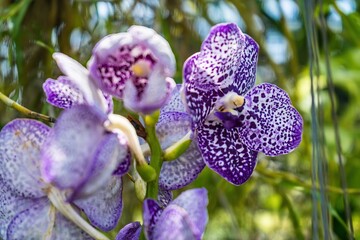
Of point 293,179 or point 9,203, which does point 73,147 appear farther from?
point 293,179

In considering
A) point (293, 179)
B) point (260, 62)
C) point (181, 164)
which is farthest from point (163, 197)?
point (260, 62)

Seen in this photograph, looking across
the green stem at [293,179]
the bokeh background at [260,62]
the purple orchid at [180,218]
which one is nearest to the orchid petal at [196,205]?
the purple orchid at [180,218]

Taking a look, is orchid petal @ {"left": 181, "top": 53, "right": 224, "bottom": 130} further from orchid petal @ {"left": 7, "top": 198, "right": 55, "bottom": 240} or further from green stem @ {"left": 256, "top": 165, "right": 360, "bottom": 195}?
green stem @ {"left": 256, "top": 165, "right": 360, "bottom": 195}

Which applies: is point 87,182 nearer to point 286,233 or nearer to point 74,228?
point 74,228

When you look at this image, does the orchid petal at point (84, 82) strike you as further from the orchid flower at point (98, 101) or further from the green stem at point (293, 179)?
the green stem at point (293, 179)

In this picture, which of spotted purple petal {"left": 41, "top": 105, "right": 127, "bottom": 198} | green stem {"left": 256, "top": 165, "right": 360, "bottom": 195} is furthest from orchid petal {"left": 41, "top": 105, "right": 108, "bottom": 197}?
green stem {"left": 256, "top": 165, "right": 360, "bottom": 195}

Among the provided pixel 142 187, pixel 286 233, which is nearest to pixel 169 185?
pixel 142 187
